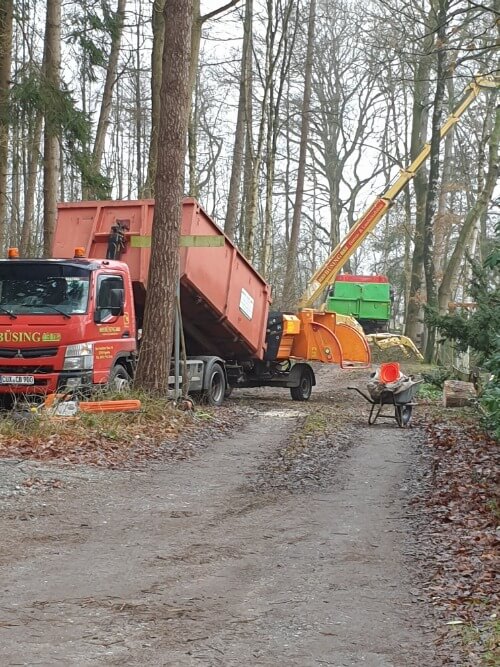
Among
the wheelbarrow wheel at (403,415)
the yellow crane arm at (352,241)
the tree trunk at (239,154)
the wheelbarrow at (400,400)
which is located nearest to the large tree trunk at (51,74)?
the tree trunk at (239,154)

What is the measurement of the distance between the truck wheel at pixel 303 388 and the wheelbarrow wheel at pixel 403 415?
5.08 m

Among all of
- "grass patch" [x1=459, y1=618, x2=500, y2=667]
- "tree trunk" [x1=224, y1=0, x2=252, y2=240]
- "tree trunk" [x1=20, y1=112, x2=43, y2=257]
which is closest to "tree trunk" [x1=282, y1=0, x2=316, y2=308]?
"tree trunk" [x1=224, y1=0, x2=252, y2=240]

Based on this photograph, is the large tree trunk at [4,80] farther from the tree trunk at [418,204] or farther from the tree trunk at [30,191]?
the tree trunk at [418,204]

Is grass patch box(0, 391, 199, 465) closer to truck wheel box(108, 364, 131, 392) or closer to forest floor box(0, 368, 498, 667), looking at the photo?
forest floor box(0, 368, 498, 667)

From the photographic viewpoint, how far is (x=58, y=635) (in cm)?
466

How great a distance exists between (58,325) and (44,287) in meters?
0.76

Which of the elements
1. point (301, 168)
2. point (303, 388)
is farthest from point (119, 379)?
point (301, 168)

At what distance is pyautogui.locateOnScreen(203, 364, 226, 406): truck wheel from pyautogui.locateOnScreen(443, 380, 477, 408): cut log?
4.30 metres

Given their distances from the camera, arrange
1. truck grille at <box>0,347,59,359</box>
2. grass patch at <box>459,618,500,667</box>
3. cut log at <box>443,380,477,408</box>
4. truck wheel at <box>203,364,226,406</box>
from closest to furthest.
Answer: grass patch at <box>459,618,500,667</box> → truck grille at <box>0,347,59,359</box> → truck wheel at <box>203,364,226,406</box> → cut log at <box>443,380,477,408</box>

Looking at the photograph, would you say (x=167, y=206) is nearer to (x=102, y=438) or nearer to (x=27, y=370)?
(x=27, y=370)

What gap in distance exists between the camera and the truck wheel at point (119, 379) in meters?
13.5

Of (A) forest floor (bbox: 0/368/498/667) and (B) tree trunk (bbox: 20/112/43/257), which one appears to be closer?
(A) forest floor (bbox: 0/368/498/667)

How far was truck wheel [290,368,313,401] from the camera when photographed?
766 inches

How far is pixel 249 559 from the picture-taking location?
21.0 ft
